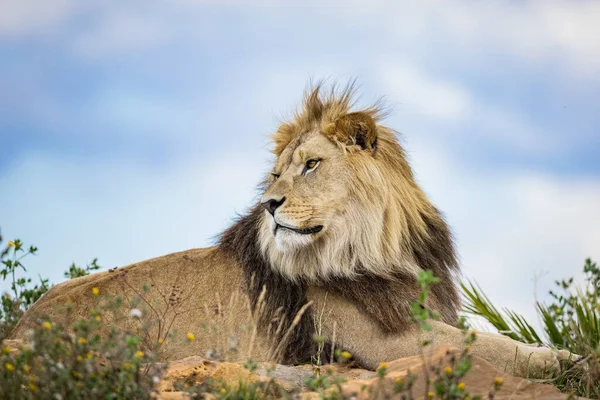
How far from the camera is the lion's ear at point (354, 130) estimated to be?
6.92 metres

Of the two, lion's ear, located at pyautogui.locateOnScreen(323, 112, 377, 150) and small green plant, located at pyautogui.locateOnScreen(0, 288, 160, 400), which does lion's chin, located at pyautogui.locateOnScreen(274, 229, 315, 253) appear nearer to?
lion's ear, located at pyautogui.locateOnScreen(323, 112, 377, 150)

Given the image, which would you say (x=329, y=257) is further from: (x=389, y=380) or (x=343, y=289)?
(x=389, y=380)

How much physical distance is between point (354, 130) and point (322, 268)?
108 cm

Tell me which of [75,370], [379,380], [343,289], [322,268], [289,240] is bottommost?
[379,380]

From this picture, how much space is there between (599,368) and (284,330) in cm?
253

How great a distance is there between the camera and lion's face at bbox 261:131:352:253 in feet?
21.4

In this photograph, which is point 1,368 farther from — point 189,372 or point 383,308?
point 383,308

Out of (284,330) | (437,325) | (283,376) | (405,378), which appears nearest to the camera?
(405,378)

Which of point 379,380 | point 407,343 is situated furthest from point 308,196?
point 379,380

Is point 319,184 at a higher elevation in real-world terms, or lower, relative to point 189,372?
higher

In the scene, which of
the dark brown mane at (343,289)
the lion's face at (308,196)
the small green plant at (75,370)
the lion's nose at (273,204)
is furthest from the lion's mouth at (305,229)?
the small green plant at (75,370)

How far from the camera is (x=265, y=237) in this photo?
6.99 metres

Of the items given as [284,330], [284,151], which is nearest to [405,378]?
[284,330]

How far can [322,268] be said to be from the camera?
6.84 meters
